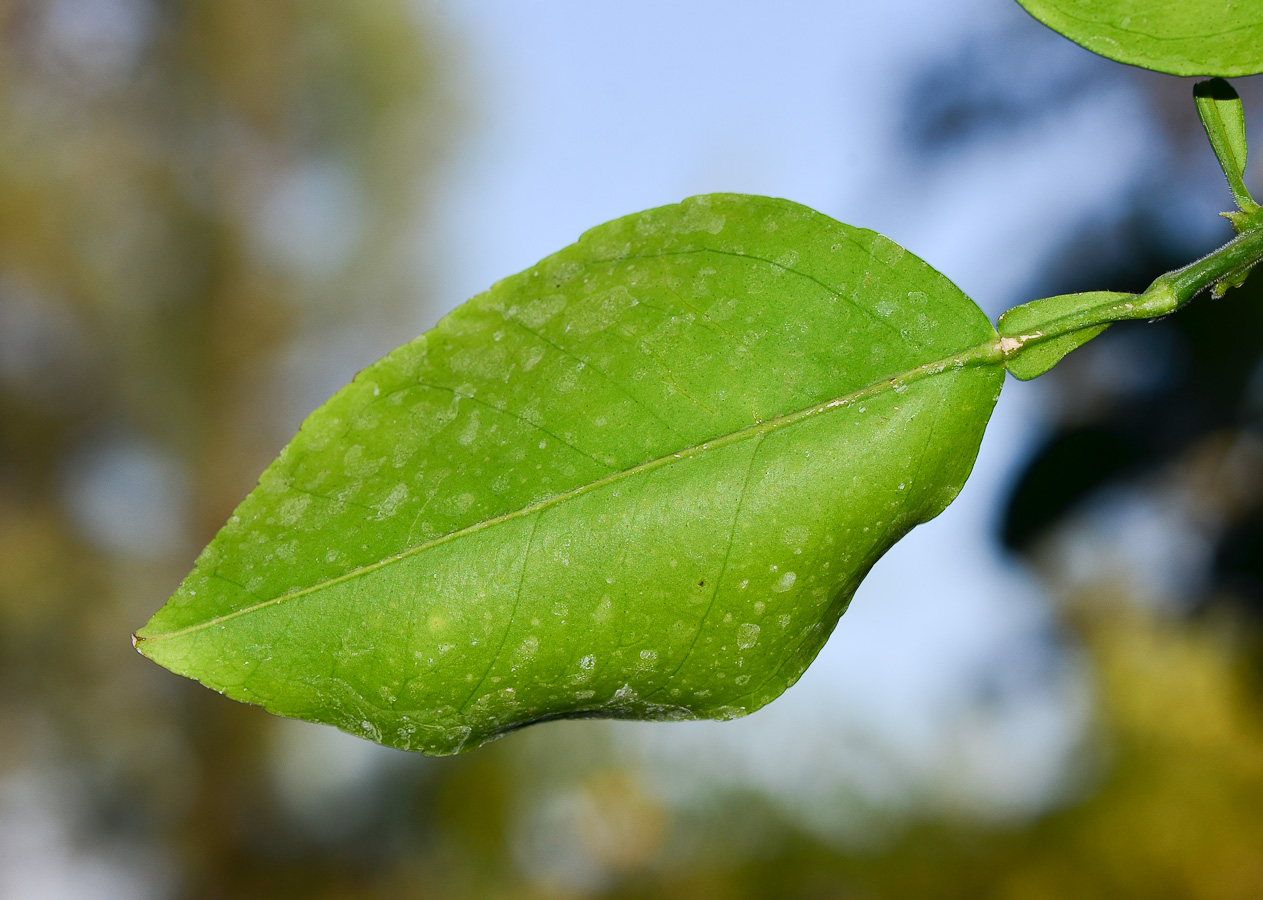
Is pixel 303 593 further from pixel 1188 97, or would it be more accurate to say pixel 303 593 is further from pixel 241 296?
pixel 241 296

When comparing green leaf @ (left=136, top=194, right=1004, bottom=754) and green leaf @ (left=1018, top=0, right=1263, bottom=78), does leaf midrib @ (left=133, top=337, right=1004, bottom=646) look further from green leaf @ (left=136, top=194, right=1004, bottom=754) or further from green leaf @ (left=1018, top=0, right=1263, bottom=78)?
green leaf @ (left=1018, top=0, right=1263, bottom=78)

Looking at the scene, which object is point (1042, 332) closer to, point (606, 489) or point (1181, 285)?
point (1181, 285)

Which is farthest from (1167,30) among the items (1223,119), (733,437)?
(733,437)

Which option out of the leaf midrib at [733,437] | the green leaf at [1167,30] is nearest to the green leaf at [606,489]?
the leaf midrib at [733,437]

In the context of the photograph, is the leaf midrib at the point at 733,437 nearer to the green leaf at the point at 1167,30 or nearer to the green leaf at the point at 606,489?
the green leaf at the point at 606,489

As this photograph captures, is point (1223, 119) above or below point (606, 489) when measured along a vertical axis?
above

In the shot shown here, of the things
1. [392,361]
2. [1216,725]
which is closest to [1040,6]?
[392,361]

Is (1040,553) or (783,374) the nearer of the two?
(783,374)
